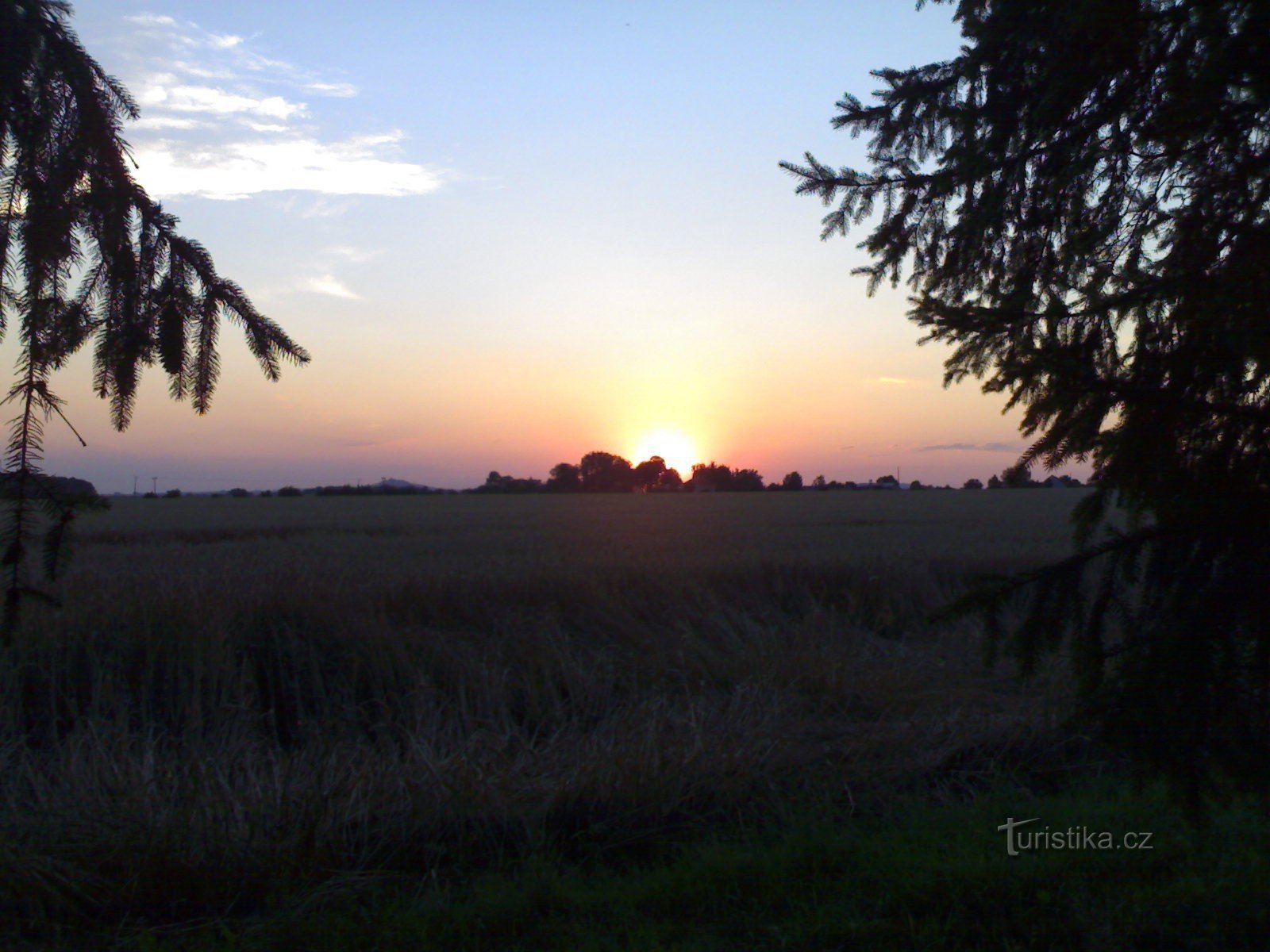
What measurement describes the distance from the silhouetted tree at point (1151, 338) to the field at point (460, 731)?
466 mm

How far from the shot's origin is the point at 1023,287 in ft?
12.8

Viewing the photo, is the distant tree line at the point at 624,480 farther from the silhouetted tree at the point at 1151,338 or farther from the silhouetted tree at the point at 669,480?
the silhouetted tree at the point at 1151,338

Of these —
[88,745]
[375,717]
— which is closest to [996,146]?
[375,717]

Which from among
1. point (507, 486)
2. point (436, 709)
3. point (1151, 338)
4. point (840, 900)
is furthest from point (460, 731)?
point (507, 486)

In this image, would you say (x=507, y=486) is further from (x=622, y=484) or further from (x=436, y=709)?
(x=436, y=709)

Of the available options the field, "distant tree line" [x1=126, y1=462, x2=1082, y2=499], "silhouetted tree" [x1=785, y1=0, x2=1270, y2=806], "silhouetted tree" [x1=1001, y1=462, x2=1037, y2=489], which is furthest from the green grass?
"distant tree line" [x1=126, y1=462, x2=1082, y2=499]

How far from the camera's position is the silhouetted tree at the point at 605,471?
96.3 metres

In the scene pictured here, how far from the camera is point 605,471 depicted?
325 feet

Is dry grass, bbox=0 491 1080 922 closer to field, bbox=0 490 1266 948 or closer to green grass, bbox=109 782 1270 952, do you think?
field, bbox=0 490 1266 948

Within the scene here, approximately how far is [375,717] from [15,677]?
2330 mm

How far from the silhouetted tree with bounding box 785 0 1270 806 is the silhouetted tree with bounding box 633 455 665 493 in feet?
293

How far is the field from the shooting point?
348 cm

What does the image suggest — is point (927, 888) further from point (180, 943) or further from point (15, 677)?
point (15, 677)

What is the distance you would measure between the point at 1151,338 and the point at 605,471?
3777 inches
